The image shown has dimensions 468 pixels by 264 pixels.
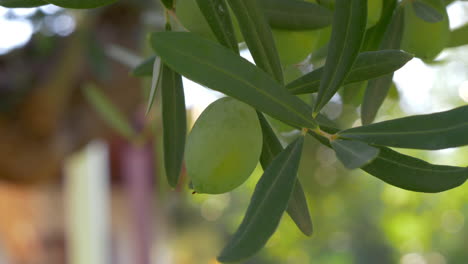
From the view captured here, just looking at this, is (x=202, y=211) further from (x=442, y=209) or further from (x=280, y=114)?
(x=280, y=114)

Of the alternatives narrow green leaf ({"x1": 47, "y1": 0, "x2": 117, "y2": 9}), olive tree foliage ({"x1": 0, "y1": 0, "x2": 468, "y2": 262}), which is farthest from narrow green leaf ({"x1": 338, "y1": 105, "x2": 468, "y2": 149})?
narrow green leaf ({"x1": 47, "y1": 0, "x2": 117, "y2": 9})

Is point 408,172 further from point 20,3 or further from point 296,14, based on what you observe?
point 20,3

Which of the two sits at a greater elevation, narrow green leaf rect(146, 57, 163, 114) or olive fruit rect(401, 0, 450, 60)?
narrow green leaf rect(146, 57, 163, 114)

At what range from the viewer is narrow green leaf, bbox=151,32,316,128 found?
243 mm

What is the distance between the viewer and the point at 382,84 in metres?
0.34

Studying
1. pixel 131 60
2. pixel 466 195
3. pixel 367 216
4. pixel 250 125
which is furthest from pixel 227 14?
pixel 367 216

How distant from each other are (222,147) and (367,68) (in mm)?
73

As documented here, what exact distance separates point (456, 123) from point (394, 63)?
4 cm

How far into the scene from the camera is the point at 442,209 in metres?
2.33

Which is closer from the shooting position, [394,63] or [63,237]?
[394,63]

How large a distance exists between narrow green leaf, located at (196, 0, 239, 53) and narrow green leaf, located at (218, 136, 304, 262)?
52mm

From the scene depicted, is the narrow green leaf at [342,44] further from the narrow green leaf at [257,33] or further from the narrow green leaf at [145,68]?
the narrow green leaf at [145,68]

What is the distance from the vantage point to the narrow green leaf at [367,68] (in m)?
0.28

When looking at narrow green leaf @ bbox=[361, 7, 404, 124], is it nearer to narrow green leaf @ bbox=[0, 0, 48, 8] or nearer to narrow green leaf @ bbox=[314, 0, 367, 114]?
narrow green leaf @ bbox=[314, 0, 367, 114]
